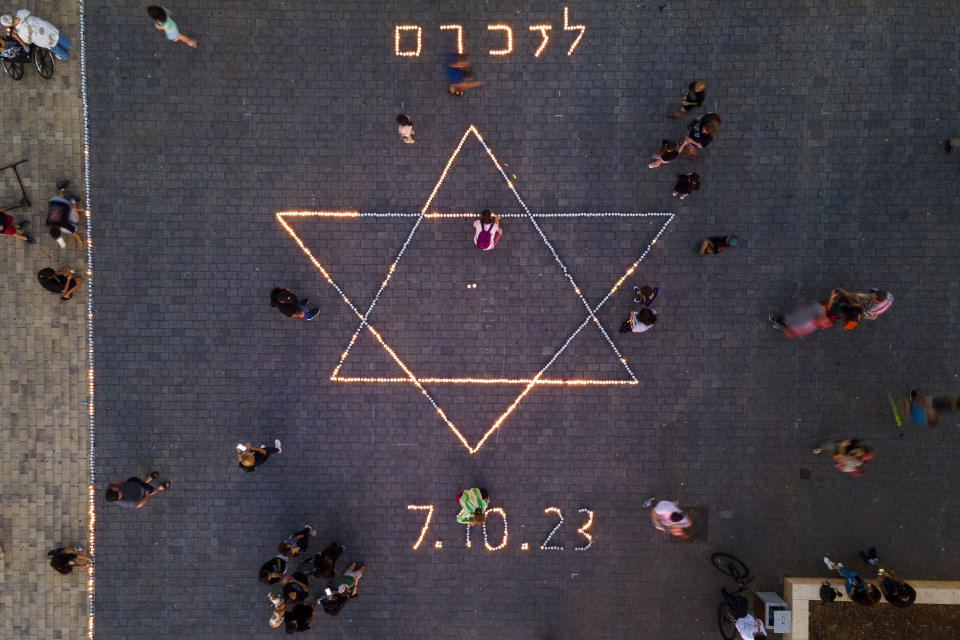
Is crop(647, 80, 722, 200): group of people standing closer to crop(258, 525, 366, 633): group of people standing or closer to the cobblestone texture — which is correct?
crop(258, 525, 366, 633): group of people standing

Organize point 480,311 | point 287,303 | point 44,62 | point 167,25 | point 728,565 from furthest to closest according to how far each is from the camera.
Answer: point 480,311 < point 728,565 < point 44,62 < point 287,303 < point 167,25

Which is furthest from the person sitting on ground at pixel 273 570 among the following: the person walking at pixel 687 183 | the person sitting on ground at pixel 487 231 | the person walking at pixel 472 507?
the person walking at pixel 687 183

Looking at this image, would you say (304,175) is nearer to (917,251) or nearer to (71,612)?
(71,612)

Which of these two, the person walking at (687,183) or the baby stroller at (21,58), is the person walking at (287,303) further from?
the person walking at (687,183)

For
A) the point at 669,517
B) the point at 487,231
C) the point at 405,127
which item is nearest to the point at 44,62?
the point at 405,127

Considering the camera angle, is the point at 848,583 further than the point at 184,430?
No

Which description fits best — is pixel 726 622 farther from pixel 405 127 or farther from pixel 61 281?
pixel 61 281

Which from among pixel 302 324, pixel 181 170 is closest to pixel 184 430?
pixel 302 324

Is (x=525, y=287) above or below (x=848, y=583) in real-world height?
above
